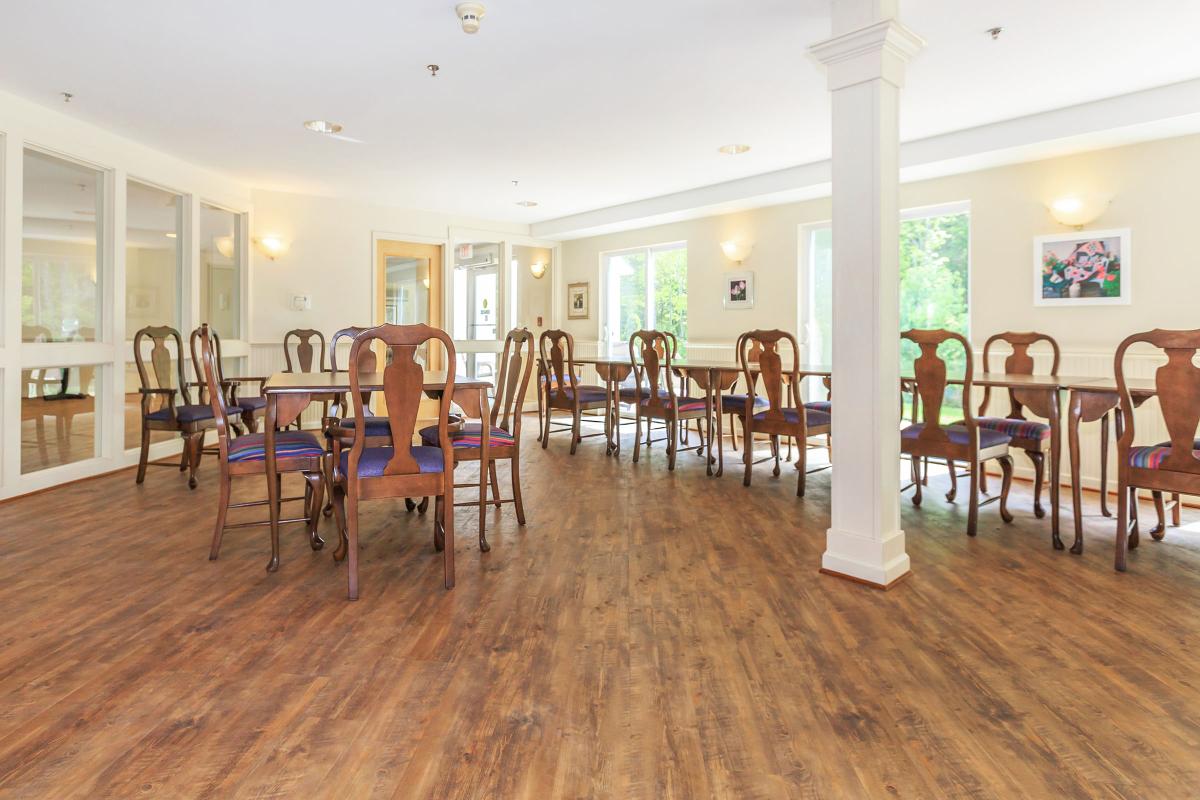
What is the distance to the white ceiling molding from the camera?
397 cm

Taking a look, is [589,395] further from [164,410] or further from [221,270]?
[221,270]

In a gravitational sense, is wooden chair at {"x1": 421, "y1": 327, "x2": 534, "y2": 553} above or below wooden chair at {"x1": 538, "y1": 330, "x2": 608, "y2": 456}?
below

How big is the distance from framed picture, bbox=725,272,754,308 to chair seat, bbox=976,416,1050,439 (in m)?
3.31

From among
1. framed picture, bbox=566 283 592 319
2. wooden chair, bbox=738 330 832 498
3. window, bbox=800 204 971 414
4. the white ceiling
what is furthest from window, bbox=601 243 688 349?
wooden chair, bbox=738 330 832 498

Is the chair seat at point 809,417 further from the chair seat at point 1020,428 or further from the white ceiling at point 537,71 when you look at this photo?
the white ceiling at point 537,71

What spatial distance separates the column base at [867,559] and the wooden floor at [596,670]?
84 millimetres

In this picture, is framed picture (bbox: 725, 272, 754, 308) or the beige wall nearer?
the beige wall

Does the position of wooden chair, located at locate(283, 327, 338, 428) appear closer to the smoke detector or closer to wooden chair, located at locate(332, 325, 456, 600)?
the smoke detector


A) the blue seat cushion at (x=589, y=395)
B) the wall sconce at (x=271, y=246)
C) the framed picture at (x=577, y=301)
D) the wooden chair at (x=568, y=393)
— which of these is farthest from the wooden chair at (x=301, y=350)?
the framed picture at (x=577, y=301)

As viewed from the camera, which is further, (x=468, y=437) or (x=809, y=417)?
(x=809, y=417)

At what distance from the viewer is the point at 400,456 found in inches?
102

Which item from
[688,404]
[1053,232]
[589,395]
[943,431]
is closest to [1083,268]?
[1053,232]

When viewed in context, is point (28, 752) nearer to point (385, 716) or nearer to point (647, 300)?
point (385, 716)

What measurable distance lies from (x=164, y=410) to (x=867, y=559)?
4375 mm
